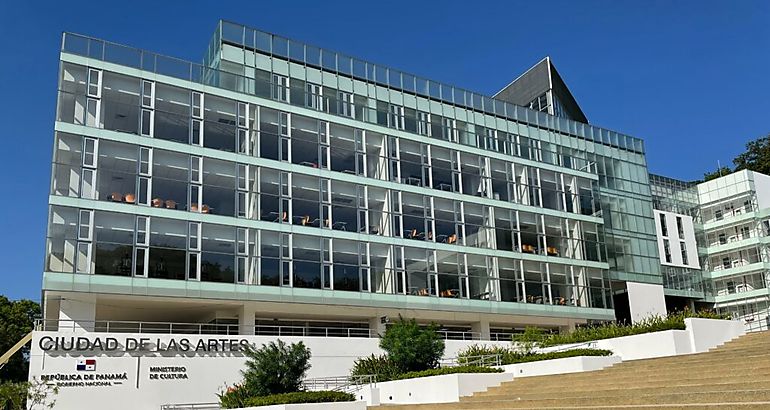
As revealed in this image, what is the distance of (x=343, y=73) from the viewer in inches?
1606

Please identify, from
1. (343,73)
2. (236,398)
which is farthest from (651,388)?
(343,73)

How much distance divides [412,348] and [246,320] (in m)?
9.90

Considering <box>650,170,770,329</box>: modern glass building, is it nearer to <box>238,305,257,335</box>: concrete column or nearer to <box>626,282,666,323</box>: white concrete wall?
<box>626,282,666,323</box>: white concrete wall

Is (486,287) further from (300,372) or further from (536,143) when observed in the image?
(300,372)

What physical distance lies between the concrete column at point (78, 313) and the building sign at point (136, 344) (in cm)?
189

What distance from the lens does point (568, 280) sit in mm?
45625

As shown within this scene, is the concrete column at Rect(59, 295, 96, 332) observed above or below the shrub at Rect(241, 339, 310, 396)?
above

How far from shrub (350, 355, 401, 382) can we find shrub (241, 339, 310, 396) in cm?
400

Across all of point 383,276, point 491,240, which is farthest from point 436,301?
point 491,240

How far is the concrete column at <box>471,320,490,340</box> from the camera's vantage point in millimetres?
42281

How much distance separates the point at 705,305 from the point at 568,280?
66.1 ft

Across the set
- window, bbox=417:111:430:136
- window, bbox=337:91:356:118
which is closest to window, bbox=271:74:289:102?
window, bbox=337:91:356:118

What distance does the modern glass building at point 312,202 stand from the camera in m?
31.8

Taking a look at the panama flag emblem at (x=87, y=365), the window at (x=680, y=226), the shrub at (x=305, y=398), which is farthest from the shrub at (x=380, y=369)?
the window at (x=680, y=226)
